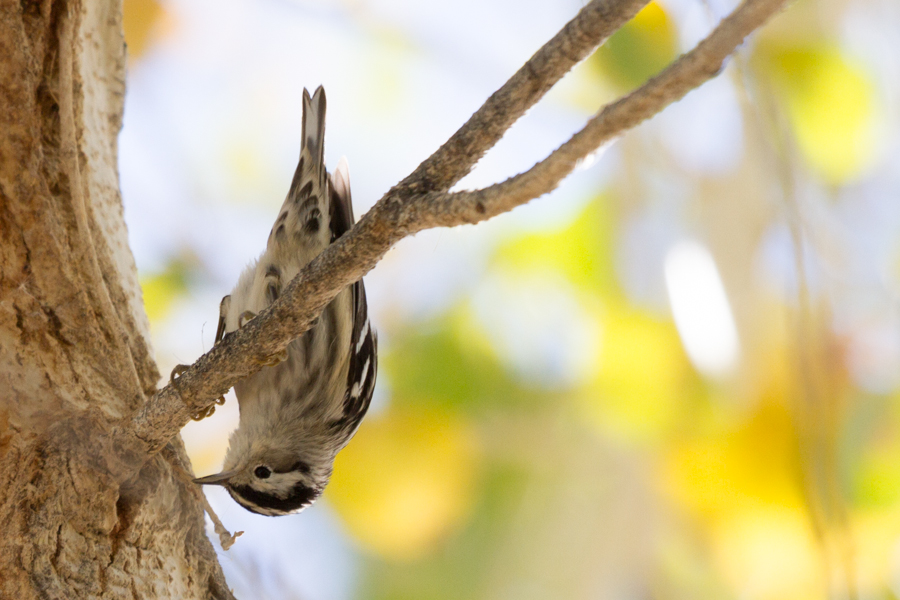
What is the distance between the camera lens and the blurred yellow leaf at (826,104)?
1846 mm

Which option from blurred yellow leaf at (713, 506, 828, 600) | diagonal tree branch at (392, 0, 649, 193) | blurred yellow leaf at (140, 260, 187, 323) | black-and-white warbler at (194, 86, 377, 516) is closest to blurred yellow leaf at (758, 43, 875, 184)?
blurred yellow leaf at (713, 506, 828, 600)

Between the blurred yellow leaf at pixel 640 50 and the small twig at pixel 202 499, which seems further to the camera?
the blurred yellow leaf at pixel 640 50

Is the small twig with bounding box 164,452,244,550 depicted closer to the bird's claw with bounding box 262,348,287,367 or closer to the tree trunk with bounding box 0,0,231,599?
the tree trunk with bounding box 0,0,231,599

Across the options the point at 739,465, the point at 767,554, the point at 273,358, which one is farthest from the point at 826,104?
the point at 273,358

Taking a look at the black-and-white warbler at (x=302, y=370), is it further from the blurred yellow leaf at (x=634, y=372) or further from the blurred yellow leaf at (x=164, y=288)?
the blurred yellow leaf at (x=634, y=372)

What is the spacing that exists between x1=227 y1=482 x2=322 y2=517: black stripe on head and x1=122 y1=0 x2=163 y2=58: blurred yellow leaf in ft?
4.20

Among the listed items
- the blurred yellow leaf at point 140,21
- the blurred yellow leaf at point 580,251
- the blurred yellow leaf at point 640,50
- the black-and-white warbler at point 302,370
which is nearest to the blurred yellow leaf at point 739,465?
the blurred yellow leaf at point 580,251

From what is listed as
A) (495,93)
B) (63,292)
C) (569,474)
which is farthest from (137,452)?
(569,474)

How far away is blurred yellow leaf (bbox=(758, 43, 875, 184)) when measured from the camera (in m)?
1.85

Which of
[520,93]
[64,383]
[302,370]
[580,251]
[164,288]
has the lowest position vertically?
[64,383]

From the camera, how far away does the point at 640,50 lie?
2.04 metres

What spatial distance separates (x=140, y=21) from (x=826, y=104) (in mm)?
1991

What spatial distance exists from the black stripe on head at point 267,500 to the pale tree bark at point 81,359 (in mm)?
281

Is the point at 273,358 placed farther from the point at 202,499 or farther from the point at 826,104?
the point at 826,104
